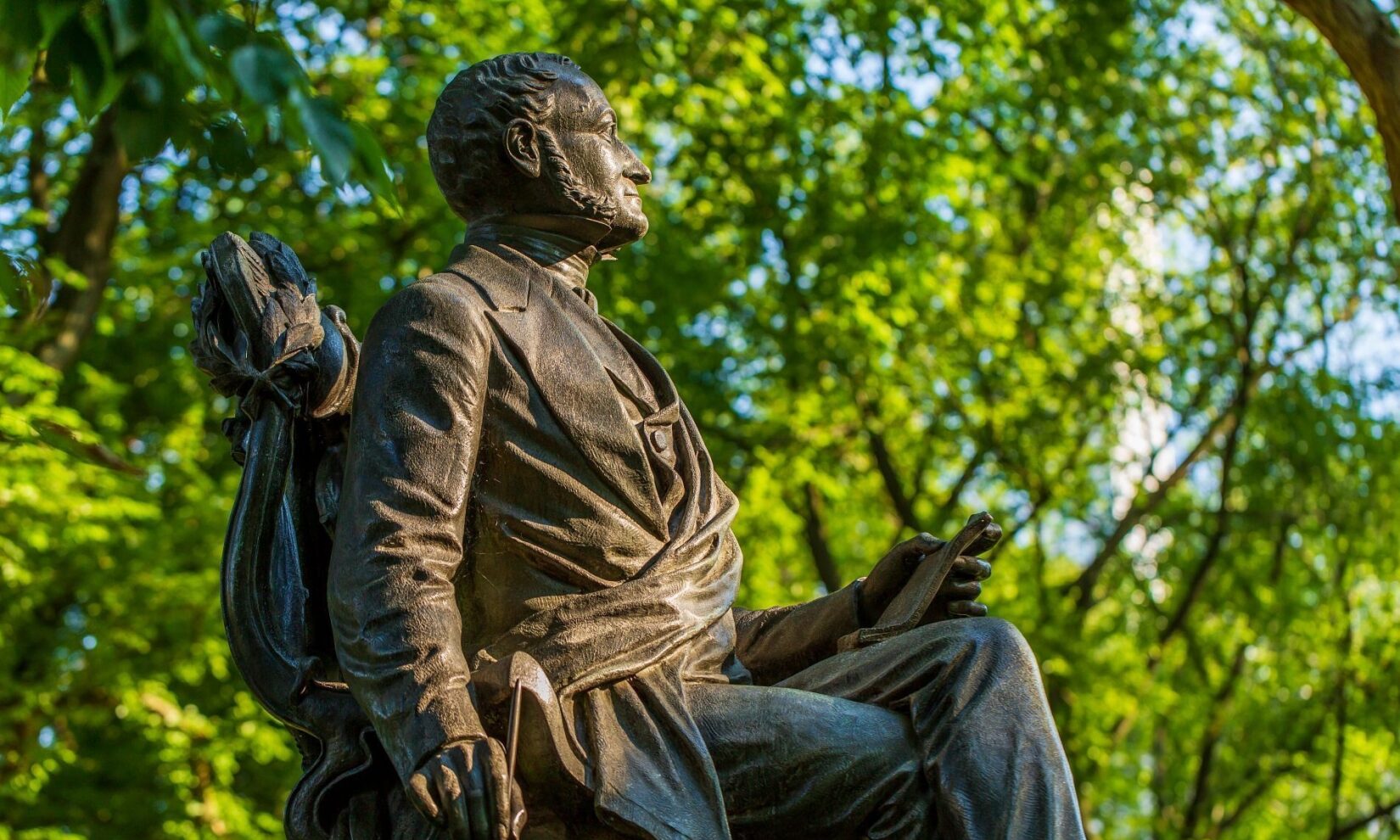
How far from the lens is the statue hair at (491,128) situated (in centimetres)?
415

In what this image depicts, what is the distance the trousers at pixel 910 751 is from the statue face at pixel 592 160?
1.10 meters

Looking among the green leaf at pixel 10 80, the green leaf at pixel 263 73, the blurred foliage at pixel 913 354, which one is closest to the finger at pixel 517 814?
the green leaf at pixel 263 73

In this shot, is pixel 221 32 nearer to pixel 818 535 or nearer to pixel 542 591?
pixel 542 591

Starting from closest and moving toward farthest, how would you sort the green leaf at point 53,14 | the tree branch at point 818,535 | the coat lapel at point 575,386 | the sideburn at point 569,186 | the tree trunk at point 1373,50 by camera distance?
the green leaf at point 53,14 → the coat lapel at point 575,386 → the sideburn at point 569,186 → the tree trunk at point 1373,50 → the tree branch at point 818,535

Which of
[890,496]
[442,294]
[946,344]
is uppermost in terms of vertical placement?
[442,294]

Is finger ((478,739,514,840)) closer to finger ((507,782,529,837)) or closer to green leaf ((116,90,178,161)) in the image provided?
finger ((507,782,529,837))

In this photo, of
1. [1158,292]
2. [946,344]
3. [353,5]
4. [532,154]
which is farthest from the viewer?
[1158,292]

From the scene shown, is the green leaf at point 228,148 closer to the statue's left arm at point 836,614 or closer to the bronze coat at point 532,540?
the bronze coat at point 532,540

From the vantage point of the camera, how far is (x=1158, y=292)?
52.1ft

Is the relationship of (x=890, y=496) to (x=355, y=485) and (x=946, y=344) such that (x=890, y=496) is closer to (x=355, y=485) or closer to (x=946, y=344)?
(x=946, y=344)

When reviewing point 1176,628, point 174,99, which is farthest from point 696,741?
point 1176,628

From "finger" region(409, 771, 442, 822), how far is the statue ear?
4.61 feet

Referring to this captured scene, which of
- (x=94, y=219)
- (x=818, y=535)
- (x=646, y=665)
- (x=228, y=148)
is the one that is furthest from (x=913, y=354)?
(x=646, y=665)

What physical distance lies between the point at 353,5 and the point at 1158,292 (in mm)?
6769
